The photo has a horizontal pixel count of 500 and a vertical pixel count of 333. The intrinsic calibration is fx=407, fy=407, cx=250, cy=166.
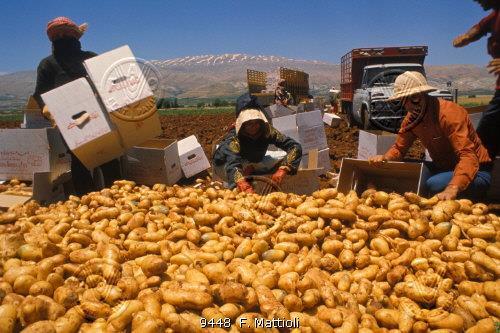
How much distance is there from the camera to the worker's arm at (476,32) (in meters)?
4.26

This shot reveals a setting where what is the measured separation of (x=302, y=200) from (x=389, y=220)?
815 mm

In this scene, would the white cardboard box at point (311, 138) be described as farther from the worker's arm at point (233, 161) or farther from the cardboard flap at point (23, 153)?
the cardboard flap at point (23, 153)

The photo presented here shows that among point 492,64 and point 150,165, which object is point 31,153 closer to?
point 150,165

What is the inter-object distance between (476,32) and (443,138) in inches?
52.7

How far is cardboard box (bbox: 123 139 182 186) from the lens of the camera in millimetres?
5223

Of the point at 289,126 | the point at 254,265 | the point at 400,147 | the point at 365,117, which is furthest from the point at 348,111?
the point at 254,265

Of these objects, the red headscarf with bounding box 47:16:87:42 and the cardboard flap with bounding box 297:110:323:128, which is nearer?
the red headscarf with bounding box 47:16:87:42

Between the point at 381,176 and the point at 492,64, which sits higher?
the point at 492,64

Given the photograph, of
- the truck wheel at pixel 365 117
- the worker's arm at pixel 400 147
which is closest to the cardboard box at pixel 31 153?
the worker's arm at pixel 400 147

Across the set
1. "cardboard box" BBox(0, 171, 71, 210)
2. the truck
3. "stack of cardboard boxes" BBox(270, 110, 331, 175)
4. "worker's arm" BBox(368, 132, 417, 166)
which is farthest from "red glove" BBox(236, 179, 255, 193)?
the truck

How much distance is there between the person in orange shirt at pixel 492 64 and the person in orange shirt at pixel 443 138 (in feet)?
1.19

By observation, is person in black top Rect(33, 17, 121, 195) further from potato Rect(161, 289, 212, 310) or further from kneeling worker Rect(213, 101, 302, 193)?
potato Rect(161, 289, 212, 310)

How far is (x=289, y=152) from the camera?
4668 mm

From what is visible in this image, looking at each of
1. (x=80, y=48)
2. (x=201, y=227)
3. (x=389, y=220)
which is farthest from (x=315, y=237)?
(x=80, y=48)
